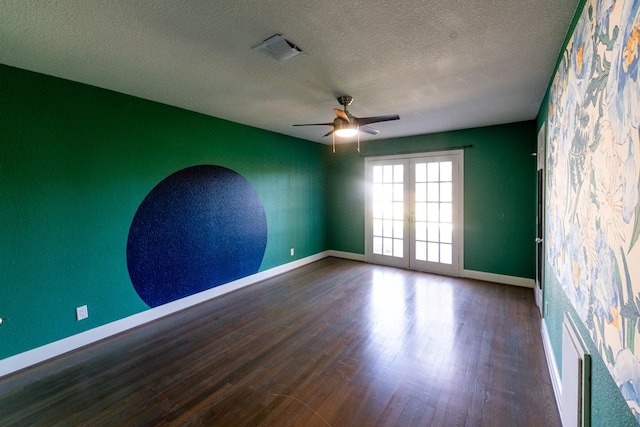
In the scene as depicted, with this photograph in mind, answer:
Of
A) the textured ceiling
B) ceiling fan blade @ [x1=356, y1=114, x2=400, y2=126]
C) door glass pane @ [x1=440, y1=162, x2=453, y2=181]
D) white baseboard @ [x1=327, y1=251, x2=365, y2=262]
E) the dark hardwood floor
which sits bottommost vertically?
the dark hardwood floor

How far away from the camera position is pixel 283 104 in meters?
3.45

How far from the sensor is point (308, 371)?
2.38 m

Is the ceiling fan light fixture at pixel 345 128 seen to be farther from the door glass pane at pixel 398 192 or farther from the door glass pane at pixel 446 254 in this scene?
the door glass pane at pixel 446 254

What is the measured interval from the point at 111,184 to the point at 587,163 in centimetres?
386

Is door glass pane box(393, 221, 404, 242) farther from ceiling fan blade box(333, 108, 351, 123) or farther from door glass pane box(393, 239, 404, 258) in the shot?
ceiling fan blade box(333, 108, 351, 123)

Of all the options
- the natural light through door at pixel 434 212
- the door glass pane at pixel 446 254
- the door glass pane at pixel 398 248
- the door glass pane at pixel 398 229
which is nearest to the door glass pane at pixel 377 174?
the natural light through door at pixel 434 212

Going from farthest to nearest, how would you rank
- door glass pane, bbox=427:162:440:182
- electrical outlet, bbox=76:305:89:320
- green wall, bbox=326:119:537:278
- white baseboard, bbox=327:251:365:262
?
white baseboard, bbox=327:251:365:262 < door glass pane, bbox=427:162:440:182 < green wall, bbox=326:119:537:278 < electrical outlet, bbox=76:305:89:320

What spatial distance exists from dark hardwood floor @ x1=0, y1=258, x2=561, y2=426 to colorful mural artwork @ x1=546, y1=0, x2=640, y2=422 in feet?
3.43

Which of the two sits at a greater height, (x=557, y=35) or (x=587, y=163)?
(x=557, y=35)

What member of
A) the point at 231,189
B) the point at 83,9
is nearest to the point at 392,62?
the point at 83,9

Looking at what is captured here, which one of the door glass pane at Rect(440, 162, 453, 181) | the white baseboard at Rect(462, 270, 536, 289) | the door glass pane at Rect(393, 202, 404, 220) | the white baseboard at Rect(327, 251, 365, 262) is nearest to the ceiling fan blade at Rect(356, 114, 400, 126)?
the door glass pane at Rect(440, 162, 453, 181)

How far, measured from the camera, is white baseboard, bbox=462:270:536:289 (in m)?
4.34

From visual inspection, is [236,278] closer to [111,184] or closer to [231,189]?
[231,189]

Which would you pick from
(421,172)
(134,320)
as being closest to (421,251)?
(421,172)
